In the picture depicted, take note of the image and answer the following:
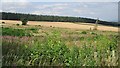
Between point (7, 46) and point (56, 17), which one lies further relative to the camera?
point (56, 17)

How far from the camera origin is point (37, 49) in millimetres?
7973

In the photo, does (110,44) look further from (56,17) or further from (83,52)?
(56,17)

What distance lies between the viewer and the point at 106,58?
6.89m

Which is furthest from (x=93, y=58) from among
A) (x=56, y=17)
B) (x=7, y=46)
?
(x=56, y=17)

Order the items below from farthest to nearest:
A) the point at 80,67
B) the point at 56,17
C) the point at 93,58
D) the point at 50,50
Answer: the point at 56,17, the point at 50,50, the point at 93,58, the point at 80,67

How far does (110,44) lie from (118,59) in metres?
2.82

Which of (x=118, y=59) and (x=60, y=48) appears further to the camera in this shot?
(x=60, y=48)

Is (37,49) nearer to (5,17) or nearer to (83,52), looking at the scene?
(83,52)

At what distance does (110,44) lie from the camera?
31.6 ft

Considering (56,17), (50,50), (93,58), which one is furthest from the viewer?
(56,17)

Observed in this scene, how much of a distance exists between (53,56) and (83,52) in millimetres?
954

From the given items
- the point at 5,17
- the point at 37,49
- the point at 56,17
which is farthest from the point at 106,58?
the point at 56,17

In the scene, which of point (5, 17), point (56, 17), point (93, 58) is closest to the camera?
point (93, 58)

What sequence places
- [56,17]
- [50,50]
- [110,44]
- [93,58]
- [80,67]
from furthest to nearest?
[56,17], [110,44], [50,50], [93,58], [80,67]
